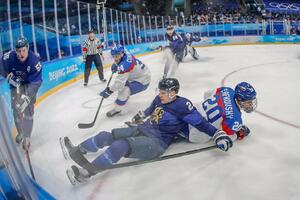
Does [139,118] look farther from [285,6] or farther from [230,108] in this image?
[285,6]

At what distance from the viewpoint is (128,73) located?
300 cm

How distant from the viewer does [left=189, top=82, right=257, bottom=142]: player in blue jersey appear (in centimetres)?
209

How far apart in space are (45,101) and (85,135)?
0.90 m

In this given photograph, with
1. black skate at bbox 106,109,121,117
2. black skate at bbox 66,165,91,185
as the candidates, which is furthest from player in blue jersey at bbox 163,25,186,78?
black skate at bbox 66,165,91,185

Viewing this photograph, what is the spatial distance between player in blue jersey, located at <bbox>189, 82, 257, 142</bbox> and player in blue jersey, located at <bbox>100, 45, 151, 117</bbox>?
100cm

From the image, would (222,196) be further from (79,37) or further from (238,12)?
(238,12)

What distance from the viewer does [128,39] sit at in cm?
716

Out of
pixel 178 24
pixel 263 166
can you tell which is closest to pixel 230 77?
pixel 263 166

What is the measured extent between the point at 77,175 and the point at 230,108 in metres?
1.08

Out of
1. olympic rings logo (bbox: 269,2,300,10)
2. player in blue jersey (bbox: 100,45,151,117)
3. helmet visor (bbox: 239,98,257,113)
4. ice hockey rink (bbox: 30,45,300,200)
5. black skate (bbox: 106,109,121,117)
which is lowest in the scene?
ice hockey rink (bbox: 30,45,300,200)

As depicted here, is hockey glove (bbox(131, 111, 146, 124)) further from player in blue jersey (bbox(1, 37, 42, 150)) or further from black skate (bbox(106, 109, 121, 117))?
player in blue jersey (bbox(1, 37, 42, 150))

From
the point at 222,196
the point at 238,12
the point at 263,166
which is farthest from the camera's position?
the point at 238,12

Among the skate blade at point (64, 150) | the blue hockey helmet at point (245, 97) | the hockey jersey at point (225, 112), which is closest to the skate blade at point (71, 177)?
the skate blade at point (64, 150)

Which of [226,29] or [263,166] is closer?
[263,166]
